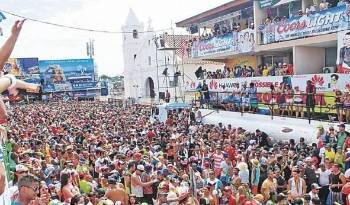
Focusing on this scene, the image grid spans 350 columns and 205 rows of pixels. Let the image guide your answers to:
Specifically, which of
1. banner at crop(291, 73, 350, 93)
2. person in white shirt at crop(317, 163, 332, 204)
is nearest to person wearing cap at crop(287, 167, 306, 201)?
person in white shirt at crop(317, 163, 332, 204)

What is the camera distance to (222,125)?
1770cm

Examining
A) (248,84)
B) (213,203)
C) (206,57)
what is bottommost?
(213,203)

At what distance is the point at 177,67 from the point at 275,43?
18.9 metres

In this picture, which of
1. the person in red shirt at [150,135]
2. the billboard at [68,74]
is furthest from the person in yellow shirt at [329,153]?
the billboard at [68,74]

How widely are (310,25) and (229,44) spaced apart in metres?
6.02

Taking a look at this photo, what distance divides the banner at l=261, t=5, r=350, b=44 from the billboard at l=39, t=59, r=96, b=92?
1737 inches

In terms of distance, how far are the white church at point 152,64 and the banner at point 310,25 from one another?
17.3 metres

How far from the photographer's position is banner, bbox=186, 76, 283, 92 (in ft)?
57.4

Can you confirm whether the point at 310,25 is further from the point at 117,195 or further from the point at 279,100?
the point at 117,195

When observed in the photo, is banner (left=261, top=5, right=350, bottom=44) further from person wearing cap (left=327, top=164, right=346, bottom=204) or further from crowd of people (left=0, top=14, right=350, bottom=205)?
person wearing cap (left=327, top=164, right=346, bottom=204)

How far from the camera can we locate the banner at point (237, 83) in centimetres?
1750

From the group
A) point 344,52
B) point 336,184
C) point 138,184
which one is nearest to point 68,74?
point 344,52

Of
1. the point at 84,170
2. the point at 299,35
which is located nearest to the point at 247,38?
the point at 299,35

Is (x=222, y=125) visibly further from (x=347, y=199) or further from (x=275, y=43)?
(x=347, y=199)
